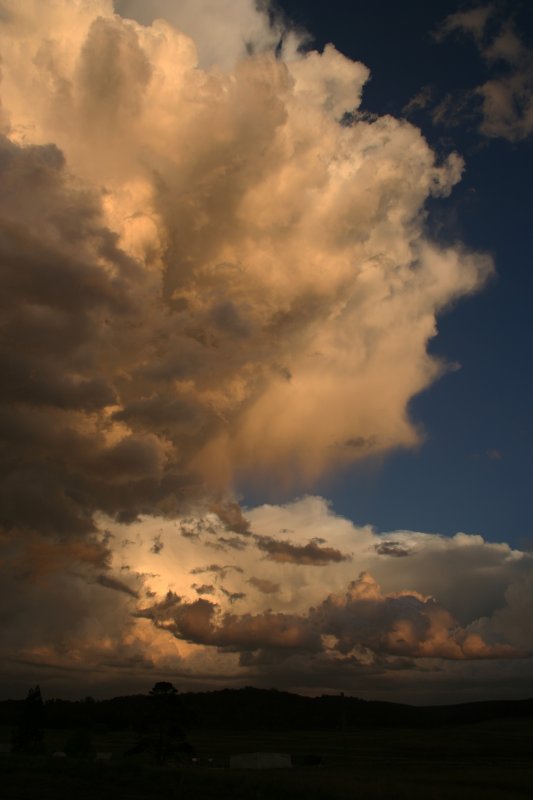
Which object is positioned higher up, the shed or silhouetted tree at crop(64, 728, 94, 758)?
silhouetted tree at crop(64, 728, 94, 758)

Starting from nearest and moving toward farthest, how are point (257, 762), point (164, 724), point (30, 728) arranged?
point (164, 724) → point (257, 762) → point (30, 728)

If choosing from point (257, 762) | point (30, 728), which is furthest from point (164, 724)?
point (30, 728)

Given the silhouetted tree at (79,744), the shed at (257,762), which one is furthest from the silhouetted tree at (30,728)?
Result: the shed at (257,762)

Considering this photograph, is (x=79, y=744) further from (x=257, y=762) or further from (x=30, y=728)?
(x=257, y=762)

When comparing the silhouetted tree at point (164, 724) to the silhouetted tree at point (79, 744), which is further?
the silhouetted tree at point (79, 744)

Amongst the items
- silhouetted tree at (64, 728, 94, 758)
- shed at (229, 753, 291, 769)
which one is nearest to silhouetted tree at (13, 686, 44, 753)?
silhouetted tree at (64, 728, 94, 758)

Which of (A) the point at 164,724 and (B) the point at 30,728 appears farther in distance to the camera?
(B) the point at 30,728

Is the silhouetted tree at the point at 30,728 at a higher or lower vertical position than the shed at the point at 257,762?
higher

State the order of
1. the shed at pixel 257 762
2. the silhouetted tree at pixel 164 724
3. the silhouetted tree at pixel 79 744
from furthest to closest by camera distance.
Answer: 1. the silhouetted tree at pixel 79 744
2. the shed at pixel 257 762
3. the silhouetted tree at pixel 164 724

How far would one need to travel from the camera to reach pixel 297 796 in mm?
35906

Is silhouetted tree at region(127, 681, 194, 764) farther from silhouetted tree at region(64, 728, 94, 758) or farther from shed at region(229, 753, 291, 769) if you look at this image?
silhouetted tree at region(64, 728, 94, 758)

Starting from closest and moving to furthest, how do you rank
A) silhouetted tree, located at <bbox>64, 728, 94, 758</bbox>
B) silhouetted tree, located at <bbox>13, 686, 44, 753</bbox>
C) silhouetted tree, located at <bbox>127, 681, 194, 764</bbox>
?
1. silhouetted tree, located at <bbox>127, 681, 194, 764</bbox>
2. silhouetted tree, located at <bbox>64, 728, 94, 758</bbox>
3. silhouetted tree, located at <bbox>13, 686, 44, 753</bbox>

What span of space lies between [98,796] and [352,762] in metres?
63.0

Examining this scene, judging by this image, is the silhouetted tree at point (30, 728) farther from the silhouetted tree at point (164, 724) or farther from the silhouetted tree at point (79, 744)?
the silhouetted tree at point (164, 724)
